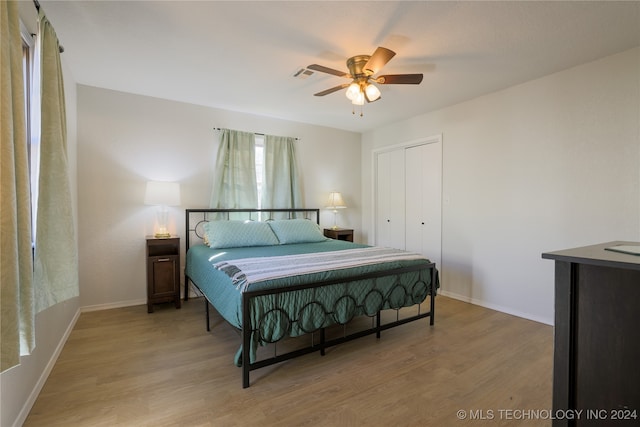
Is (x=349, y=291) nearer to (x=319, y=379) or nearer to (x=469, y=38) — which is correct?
(x=319, y=379)

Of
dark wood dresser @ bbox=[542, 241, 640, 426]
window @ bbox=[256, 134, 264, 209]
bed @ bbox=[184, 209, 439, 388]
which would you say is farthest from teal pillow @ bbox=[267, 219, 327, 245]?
dark wood dresser @ bbox=[542, 241, 640, 426]

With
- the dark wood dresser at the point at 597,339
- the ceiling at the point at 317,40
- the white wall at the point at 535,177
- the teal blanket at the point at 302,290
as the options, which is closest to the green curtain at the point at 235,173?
the ceiling at the point at 317,40

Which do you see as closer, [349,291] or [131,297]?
[349,291]

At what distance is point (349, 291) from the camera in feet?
7.61

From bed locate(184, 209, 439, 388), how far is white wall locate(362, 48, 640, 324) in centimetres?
113

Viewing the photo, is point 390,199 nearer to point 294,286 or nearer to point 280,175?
point 280,175

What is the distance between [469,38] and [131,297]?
14.4ft

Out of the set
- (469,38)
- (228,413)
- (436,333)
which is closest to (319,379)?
(228,413)

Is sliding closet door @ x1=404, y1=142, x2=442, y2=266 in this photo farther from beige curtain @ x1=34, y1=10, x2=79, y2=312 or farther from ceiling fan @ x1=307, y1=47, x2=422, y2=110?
beige curtain @ x1=34, y1=10, x2=79, y2=312

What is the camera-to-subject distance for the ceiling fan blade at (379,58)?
2.09 m

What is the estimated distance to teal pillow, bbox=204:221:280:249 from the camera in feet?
11.2

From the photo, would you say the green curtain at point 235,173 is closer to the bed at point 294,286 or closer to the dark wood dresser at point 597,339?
the bed at point 294,286

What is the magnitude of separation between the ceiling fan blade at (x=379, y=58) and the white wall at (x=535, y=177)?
77.6 inches

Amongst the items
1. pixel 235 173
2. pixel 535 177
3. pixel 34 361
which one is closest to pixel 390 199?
pixel 535 177
